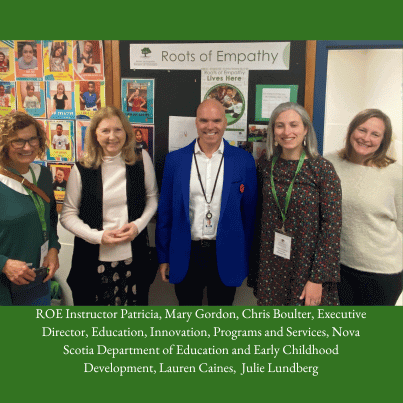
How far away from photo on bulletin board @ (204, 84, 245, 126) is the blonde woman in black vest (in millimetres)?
687

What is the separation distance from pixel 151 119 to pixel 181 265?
3.64 feet

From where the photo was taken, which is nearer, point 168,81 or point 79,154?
point 168,81

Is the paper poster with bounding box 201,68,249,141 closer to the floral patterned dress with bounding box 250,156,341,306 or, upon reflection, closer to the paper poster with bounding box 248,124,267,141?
the paper poster with bounding box 248,124,267,141

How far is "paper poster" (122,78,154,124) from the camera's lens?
2.52 m

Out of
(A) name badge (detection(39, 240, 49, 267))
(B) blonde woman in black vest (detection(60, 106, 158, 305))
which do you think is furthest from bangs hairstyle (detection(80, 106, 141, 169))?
(A) name badge (detection(39, 240, 49, 267))

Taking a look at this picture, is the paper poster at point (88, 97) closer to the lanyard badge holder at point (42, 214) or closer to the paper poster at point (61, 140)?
the paper poster at point (61, 140)

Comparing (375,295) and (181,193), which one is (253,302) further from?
(181,193)

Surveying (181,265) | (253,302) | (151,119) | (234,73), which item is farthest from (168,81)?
(253,302)

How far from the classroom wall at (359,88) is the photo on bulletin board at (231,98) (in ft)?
1.99

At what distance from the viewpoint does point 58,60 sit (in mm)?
2594

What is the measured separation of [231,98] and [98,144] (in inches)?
38.2

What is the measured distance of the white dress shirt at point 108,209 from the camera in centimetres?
206

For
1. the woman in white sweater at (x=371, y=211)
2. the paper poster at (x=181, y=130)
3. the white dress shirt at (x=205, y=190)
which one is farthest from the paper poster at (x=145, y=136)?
the woman in white sweater at (x=371, y=211)

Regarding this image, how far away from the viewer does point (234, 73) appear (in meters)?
2.39
